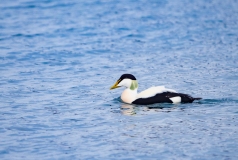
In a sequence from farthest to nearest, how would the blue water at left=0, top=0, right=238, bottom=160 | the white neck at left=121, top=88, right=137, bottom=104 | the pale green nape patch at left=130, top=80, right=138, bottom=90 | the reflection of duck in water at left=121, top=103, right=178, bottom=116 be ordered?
the pale green nape patch at left=130, top=80, right=138, bottom=90 → the white neck at left=121, top=88, right=137, bottom=104 → the reflection of duck in water at left=121, top=103, right=178, bottom=116 → the blue water at left=0, top=0, right=238, bottom=160

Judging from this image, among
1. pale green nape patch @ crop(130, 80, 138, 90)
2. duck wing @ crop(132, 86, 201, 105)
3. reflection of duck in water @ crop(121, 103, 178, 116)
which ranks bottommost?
reflection of duck in water @ crop(121, 103, 178, 116)

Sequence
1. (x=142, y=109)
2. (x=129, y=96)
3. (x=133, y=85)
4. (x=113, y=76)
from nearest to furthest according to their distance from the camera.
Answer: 1. (x=142, y=109)
2. (x=129, y=96)
3. (x=133, y=85)
4. (x=113, y=76)

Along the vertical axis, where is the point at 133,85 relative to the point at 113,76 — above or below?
below

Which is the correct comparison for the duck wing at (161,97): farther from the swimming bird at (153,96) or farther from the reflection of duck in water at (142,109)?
the reflection of duck in water at (142,109)

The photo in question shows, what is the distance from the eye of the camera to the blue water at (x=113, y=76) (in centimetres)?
1163

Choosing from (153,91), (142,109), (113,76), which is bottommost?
(142,109)

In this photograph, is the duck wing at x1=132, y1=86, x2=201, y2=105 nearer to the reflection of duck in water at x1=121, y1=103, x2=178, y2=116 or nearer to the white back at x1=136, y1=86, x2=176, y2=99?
the white back at x1=136, y1=86, x2=176, y2=99

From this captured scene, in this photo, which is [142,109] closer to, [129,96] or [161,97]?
[161,97]

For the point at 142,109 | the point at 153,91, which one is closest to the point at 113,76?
the point at 153,91

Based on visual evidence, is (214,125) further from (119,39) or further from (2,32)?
(2,32)

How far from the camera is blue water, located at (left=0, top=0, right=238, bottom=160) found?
11633 mm

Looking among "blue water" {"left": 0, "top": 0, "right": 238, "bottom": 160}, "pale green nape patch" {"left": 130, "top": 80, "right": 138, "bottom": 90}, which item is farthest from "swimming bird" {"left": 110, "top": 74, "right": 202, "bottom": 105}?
"blue water" {"left": 0, "top": 0, "right": 238, "bottom": 160}

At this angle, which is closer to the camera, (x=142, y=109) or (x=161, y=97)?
(x=142, y=109)

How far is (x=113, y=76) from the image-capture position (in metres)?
17.1
